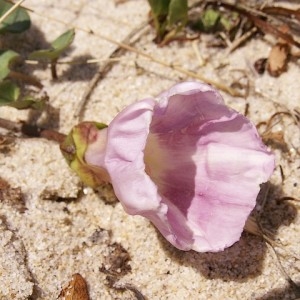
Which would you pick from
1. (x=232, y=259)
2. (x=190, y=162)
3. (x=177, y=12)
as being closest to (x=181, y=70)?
(x=177, y=12)

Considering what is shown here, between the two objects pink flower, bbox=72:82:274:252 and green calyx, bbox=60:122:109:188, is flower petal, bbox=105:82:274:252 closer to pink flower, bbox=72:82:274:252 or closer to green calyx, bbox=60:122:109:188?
pink flower, bbox=72:82:274:252

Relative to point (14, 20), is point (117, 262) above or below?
below

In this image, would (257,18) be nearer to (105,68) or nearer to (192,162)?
(105,68)

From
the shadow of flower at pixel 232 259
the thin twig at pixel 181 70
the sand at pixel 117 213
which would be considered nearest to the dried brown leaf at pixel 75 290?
the sand at pixel 117 213

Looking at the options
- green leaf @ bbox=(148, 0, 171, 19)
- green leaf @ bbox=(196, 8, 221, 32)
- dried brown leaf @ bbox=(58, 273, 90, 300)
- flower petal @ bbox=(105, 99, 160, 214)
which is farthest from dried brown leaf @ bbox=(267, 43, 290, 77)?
dried brown leaf @ bbox=(58, 273, 90, 300)

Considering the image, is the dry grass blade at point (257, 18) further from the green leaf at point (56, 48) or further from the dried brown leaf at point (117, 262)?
the dried brown leaf at point (117, 262)
